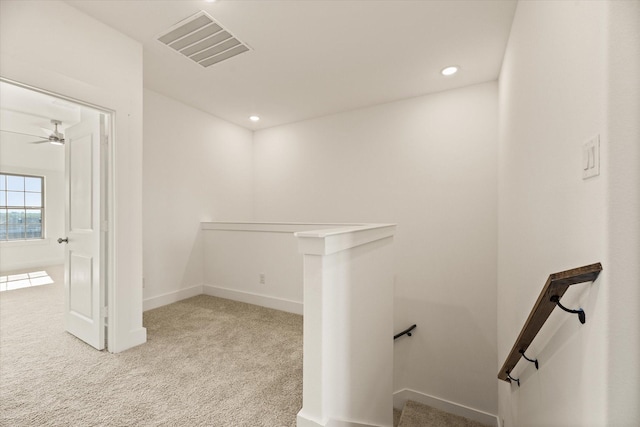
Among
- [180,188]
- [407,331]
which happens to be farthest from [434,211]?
[180,188]

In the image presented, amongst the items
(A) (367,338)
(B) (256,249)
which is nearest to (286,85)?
(B) (256,249)

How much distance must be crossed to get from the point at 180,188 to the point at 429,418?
168 inches

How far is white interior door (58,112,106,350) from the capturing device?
2.26 meters

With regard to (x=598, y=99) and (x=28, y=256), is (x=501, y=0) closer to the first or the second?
(x=598, y=99)

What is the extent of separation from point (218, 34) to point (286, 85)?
106cm

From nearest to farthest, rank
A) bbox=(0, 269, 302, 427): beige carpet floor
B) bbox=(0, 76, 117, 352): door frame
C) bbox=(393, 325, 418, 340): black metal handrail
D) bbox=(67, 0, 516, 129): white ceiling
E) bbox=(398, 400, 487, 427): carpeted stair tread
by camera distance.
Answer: bbox=(0, 269, 302, 427): beige carpet floor
bbox=(67, 0, 516, 129): white ceiling
bbox=(0, 76, 117, 352): door frame
bbox=(398, 400, 487, 427): carpeted stair tread
bbox=(393, 325, 418, 340): black metal handrail

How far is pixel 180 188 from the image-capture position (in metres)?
3.76

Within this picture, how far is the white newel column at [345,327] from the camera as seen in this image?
55.2 inches

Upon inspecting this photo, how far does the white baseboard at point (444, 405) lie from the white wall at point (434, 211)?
0.03 m

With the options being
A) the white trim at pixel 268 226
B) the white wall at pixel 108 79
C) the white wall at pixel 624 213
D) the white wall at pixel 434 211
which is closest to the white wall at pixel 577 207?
the white wall at pixel 624 213

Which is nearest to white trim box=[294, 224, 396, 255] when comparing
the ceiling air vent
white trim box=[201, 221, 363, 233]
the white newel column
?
the white newel column

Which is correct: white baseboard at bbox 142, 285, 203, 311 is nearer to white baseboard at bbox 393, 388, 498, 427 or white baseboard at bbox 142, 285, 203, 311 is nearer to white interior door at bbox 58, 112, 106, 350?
white interior door at bbox 58, 112, 106, 350

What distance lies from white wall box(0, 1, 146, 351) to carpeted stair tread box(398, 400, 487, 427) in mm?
2986

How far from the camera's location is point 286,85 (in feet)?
11.0
